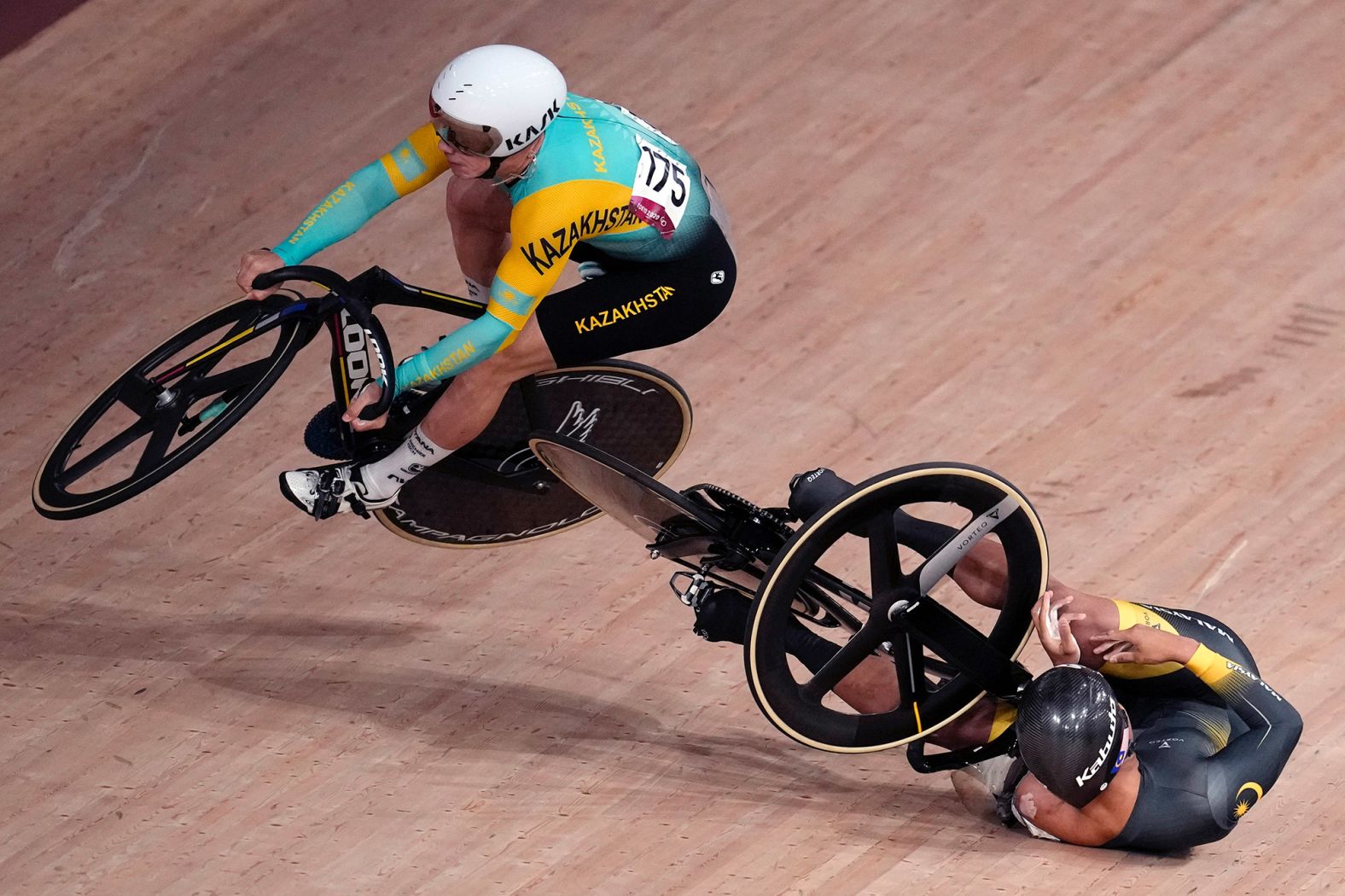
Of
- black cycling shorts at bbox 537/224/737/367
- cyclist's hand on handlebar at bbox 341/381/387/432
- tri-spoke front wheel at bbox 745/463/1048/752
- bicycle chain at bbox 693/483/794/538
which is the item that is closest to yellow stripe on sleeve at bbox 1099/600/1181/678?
tri-spoke front wheel at bbox 745/463/1048/752

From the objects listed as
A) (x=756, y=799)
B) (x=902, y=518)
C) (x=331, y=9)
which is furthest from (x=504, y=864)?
(x=331, y=9)

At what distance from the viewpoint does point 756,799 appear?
3.94 meters

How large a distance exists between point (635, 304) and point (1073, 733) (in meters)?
1.39

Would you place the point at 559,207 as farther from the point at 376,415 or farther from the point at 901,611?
the point at 901,611

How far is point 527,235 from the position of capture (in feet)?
12.0

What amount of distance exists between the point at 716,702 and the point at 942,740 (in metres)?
0.66

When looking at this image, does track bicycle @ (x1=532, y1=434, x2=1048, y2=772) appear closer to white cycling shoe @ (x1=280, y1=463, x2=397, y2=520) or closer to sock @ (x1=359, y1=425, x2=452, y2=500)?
sock @ (x1=359, y1=425, x2=452, y2=500)

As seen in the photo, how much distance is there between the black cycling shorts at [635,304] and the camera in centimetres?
392

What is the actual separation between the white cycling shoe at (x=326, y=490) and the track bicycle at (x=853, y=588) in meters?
0.47

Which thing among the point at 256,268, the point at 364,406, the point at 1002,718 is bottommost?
the point at 1002,718

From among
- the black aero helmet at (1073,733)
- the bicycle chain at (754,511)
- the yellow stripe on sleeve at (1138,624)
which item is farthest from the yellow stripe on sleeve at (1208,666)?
the bicycle chain at (754,511)

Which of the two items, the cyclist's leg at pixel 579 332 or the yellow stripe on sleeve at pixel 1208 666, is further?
the cyclist's leg at pixel 579 332

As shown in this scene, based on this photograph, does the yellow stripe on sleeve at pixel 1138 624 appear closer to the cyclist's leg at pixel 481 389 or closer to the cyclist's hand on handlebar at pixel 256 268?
the cyclist's leg at pixel 481 389

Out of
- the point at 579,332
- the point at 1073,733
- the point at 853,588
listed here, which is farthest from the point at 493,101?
the point at 1073,733
